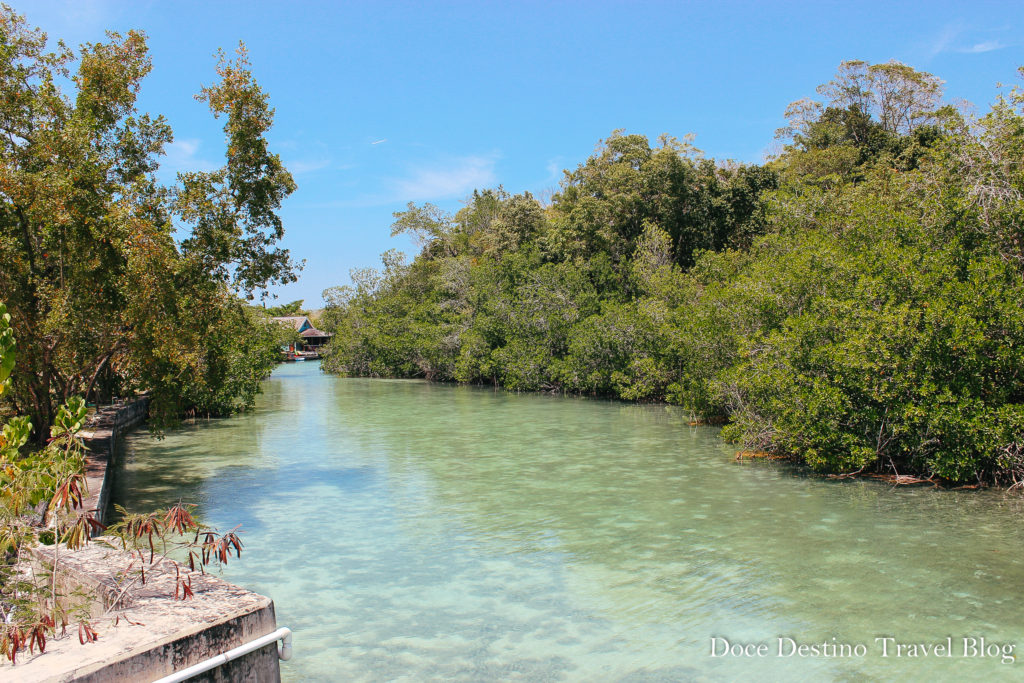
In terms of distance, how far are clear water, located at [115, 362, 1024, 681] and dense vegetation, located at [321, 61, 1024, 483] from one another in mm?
1066

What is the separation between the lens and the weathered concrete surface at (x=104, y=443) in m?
8.09

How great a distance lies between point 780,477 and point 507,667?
7.15 meters

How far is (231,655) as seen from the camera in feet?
10.0

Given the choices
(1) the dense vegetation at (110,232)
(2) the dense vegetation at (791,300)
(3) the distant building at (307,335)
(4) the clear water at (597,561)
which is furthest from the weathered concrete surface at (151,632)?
(3) the distant building at (307,335)

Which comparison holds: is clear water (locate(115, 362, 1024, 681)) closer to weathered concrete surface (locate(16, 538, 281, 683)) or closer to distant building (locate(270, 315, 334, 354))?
weathered concrete surface (locate(16, 538, 281, 683))

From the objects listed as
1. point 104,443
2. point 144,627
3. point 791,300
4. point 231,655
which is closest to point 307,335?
point 104,443

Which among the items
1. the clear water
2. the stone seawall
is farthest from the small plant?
the clear water

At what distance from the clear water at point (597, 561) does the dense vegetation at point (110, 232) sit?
7.03 ft

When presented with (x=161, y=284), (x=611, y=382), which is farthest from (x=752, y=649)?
(x=611, y=382)

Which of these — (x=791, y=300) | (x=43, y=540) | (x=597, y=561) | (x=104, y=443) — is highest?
(x=791, y=300)

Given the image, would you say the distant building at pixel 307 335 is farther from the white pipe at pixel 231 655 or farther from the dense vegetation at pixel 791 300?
the white pipe at pixel 231 655

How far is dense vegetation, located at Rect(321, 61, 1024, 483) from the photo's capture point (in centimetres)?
955

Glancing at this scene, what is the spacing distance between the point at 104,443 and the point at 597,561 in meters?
8.67

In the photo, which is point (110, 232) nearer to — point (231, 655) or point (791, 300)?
point (231, 655)
